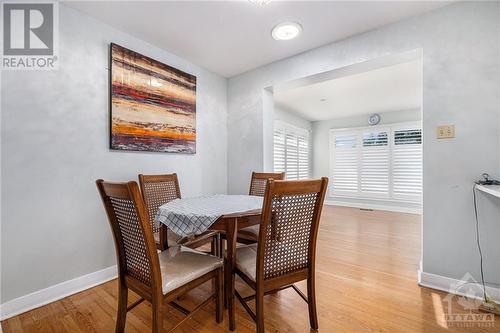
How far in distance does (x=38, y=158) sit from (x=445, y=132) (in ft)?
10.7

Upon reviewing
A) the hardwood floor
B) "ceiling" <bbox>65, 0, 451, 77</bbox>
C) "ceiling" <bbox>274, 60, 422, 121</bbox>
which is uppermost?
"ceiling" <bbox>65, 0, 451, 77</bbox>

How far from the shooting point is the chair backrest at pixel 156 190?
6.84 ft

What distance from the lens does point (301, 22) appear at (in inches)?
84.3

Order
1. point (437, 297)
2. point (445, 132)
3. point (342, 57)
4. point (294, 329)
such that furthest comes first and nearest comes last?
1. point (342, 57)
2. point (445, 132)
3. point (437, 297)
4. point (294, 329)

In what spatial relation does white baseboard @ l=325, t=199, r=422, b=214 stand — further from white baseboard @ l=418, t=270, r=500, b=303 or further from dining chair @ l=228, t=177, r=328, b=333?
dining chair @ l=228, t=177, r=328, b=333

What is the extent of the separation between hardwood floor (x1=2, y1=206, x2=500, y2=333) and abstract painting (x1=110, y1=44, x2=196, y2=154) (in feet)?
4.41

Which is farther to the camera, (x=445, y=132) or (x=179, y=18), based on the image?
(x=179, y=18)

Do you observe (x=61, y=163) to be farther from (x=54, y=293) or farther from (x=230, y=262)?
(x=230, y=262)

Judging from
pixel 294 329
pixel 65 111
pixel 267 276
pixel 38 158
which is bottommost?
pixel 294 329

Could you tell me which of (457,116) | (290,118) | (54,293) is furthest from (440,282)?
(290,118)

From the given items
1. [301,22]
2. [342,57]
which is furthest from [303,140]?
[301,22]

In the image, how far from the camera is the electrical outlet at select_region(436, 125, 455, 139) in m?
1.88

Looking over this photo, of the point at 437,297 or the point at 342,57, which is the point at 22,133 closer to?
the point at 342,57

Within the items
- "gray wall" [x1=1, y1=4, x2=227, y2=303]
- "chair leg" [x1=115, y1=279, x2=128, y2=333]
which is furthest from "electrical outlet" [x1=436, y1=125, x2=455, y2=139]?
"gray wall" [x1=1, y1=4, x2=227, y2=303]
